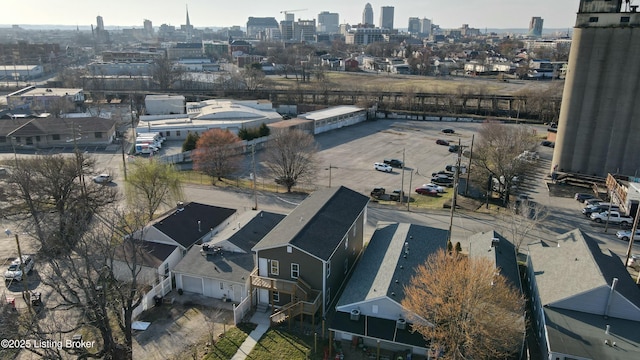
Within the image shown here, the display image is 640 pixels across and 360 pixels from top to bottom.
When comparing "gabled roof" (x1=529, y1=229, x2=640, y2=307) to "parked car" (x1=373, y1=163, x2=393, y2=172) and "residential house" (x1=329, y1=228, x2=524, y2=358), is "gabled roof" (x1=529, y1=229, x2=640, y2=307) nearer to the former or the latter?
"residential house" (x1=329, y1=228, x2=524, y2=358)

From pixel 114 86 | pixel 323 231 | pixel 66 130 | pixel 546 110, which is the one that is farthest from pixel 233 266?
pixel 114 86

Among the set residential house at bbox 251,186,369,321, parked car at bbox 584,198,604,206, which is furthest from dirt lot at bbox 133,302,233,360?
parked car at bbox 584,198,604,206

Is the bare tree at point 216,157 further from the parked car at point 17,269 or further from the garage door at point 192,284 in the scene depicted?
the garage door at point 192,284

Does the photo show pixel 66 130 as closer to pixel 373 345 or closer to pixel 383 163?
pixel 383 163

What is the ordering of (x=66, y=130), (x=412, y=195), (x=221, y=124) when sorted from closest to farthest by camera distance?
(x=412, y=195), (x=66, y=130), (x=221, y=124)

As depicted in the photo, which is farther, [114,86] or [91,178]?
[114,86]

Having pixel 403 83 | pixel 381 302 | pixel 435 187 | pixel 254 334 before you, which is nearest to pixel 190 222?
pixel 254 334

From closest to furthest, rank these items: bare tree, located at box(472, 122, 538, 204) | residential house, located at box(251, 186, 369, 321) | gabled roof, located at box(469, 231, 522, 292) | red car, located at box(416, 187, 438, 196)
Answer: residential house, located at box(251, 186, 369, 321)
gabled roof, located at box(469, 231, 522, 292)
bare tree, located at box(472, 122, 538, 204)
red car, located at box(416, 187, 438, 196)
